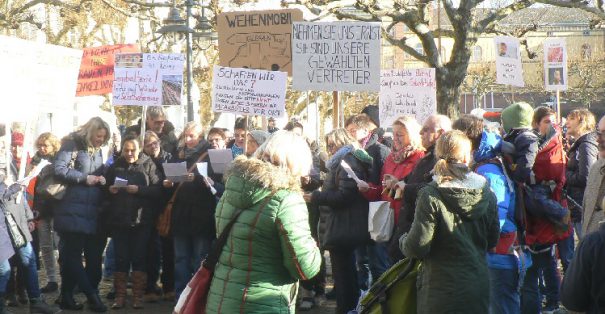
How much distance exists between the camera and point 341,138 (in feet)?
27.5

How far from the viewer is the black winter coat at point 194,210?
365 inches

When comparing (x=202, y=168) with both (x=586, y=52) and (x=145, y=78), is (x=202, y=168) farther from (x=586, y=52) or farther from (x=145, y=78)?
(x=586, y=52)

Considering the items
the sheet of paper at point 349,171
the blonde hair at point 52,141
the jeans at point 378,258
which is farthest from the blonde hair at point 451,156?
the blonde hair at point 52,141

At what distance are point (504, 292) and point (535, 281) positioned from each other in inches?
53.7

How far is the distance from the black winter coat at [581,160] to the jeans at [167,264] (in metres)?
4.03

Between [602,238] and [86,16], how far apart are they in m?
23.3

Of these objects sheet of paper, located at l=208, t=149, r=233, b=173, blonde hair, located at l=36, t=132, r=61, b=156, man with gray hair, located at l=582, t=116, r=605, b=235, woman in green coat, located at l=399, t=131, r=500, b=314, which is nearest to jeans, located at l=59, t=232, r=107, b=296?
blonde hair, located at l=36, t=132, r=61, b=156

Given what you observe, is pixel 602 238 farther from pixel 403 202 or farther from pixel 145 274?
pixel 145 274

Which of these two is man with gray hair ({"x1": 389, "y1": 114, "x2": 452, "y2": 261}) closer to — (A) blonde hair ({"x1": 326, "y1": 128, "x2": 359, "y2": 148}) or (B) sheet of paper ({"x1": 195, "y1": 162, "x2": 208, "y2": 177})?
(A) blonde hair ({"x1": 326, "y1": 128, "x2": 359, "y2": 148})

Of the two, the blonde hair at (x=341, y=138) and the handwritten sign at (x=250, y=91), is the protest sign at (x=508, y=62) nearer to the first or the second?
the handwritten sign at (x=250, y=91)

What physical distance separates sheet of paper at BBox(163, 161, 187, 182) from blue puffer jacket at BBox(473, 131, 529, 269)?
329 centimetres

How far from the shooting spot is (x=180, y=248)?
941 centimetres

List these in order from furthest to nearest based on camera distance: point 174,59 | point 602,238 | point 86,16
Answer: point 86,16, point 174,59, point 602,238

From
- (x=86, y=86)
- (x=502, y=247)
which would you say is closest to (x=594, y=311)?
(x=502, y=247)
